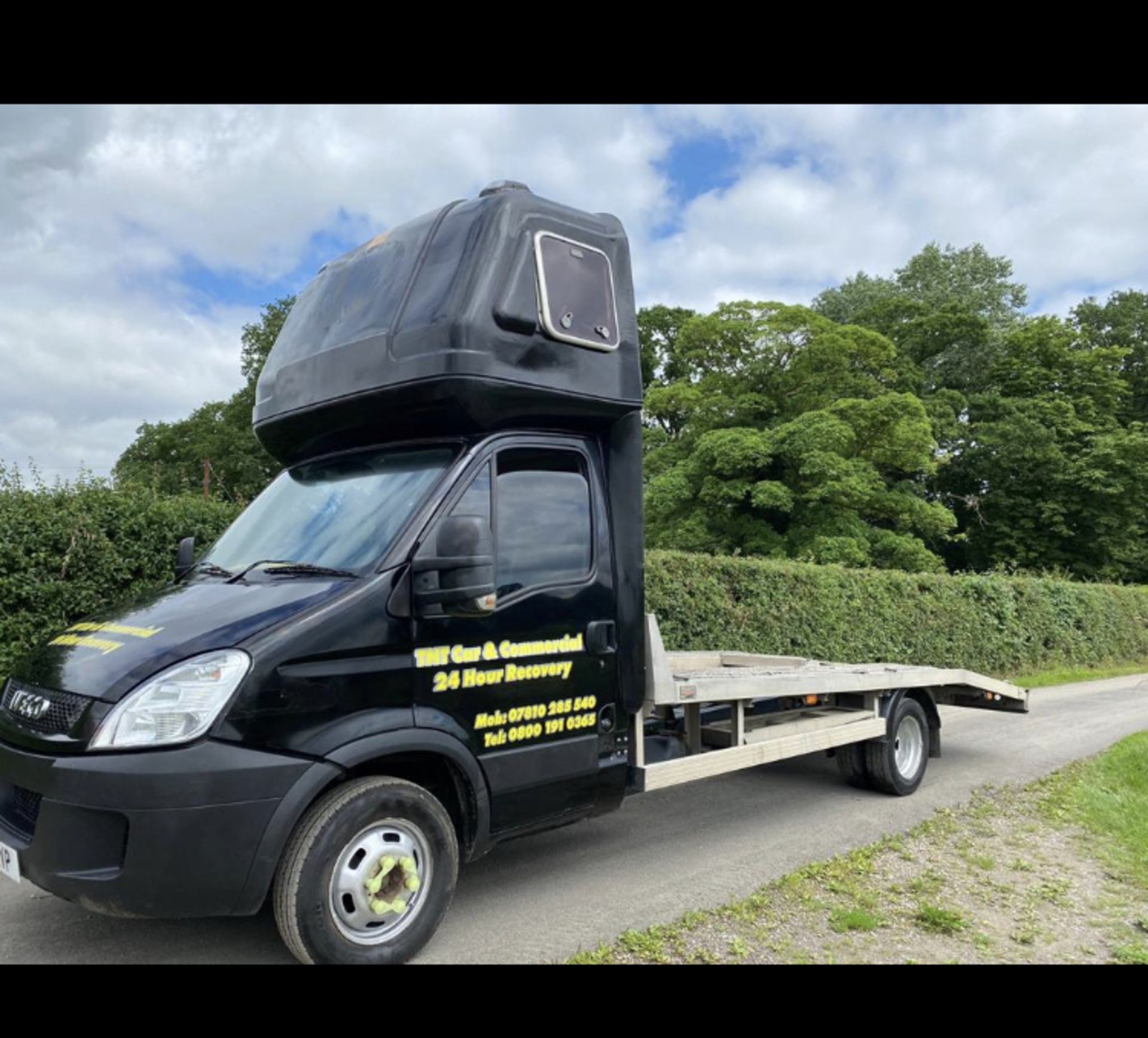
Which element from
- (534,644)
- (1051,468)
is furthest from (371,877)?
(1051,468)

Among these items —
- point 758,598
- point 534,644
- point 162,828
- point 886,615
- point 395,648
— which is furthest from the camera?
point 886,615

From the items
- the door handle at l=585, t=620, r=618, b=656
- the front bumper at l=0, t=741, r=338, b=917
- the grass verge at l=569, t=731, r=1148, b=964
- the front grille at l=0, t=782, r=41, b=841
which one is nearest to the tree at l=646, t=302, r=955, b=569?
the grass verge at l=569, t=731, r=1148, b=964

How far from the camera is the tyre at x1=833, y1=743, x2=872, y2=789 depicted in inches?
272

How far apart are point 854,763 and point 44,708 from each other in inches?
229

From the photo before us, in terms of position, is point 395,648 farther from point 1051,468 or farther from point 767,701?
point 1051,468

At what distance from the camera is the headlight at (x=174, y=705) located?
321 cm

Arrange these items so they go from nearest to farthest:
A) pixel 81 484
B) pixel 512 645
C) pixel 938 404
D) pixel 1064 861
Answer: pixel 512 645 → pixel 1064 861 → pixel 81 484 → pixel 938 404

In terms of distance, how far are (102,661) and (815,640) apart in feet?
36.9

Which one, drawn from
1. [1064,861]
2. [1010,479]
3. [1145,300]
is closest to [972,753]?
[1064,861]

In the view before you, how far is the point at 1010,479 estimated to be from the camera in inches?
1341

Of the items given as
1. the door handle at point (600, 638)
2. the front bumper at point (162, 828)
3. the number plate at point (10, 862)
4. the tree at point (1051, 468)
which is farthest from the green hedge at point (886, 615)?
the tree at point (1051, 468)

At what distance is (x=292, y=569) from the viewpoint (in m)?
3.97

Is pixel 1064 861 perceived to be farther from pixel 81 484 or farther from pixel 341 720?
pixel 81 484

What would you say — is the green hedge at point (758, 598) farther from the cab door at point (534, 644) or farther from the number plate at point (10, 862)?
the cab door at point (534, 644)
